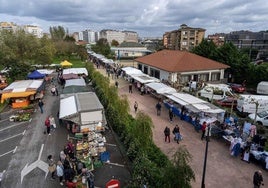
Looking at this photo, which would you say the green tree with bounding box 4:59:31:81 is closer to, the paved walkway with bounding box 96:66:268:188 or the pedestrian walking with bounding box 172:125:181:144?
the paved walkway with bounding box 96:66:268:188

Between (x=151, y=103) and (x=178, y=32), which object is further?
(x=178, y=32)

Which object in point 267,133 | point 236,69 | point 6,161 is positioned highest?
point 236,69

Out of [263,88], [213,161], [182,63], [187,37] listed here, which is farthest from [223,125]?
[187,37]

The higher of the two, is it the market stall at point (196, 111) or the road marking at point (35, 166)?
the market stall at point (196, 111)

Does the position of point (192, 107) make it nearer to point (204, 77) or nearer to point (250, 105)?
point (250, 105)

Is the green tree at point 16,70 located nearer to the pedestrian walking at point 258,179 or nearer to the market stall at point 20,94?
the market stall at point 20,94

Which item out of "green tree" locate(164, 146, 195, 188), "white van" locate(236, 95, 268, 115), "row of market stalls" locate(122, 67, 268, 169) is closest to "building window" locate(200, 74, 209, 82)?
"white van" locate(236, 95, 268, 115)

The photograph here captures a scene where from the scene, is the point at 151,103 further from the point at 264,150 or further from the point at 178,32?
the point at 178,32

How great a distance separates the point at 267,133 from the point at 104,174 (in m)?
12.3

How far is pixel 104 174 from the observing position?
504 inches

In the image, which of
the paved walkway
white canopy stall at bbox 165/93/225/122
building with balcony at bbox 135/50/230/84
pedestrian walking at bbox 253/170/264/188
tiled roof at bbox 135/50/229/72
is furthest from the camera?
tiled roof at bbox 135/50/229/72

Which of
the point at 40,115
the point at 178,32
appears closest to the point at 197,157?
the point at 40,115

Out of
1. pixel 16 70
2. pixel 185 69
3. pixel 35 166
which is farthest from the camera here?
pixel 16 70

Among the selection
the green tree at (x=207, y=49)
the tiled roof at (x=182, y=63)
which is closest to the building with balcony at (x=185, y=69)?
the tiled roof at (x=182, y=63)
